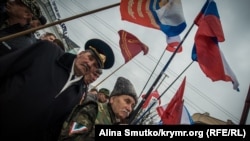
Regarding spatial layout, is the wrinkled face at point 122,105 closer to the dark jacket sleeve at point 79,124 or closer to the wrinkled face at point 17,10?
the dark jacket sleeve at point 79,124

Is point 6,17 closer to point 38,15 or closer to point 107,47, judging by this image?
point 38,15

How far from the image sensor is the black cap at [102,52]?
3670 mm

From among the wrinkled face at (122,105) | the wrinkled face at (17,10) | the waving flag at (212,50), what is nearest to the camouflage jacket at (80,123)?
the wrinkled face at (122,105)

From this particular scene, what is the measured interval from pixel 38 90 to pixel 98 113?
1271 mm

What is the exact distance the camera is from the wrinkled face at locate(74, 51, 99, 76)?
11.1 ft

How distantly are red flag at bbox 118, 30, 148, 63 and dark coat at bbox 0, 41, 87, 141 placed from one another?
6.75 metres

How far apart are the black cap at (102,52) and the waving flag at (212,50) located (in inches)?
114

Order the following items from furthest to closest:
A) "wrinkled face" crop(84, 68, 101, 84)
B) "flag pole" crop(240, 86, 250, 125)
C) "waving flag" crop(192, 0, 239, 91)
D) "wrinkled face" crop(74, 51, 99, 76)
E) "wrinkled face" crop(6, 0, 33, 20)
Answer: "waving flag" crop(192, 0, 239, 91) < "flag pole" crop(240, 86, 250, 125) < "wrinkled face" crop(6, 0, 33, 20) < "wrinkled face" crop(84, 68, 101, 84) < "wrinkled face" crop(74, 51, 99, 76)

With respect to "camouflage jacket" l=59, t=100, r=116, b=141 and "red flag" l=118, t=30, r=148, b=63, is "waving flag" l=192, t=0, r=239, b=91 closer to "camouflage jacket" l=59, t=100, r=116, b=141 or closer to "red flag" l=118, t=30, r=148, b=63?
"red flag" l=118, t=30, r=148, b=63

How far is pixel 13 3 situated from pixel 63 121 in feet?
6.40

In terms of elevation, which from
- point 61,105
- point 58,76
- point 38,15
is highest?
point 38,15

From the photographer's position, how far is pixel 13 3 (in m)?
3.90

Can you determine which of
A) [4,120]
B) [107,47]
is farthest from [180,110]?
[4,120]

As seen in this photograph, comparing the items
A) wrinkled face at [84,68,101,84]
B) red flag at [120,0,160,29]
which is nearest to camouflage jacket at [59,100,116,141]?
wrinkled face at [84,68,101,84]
